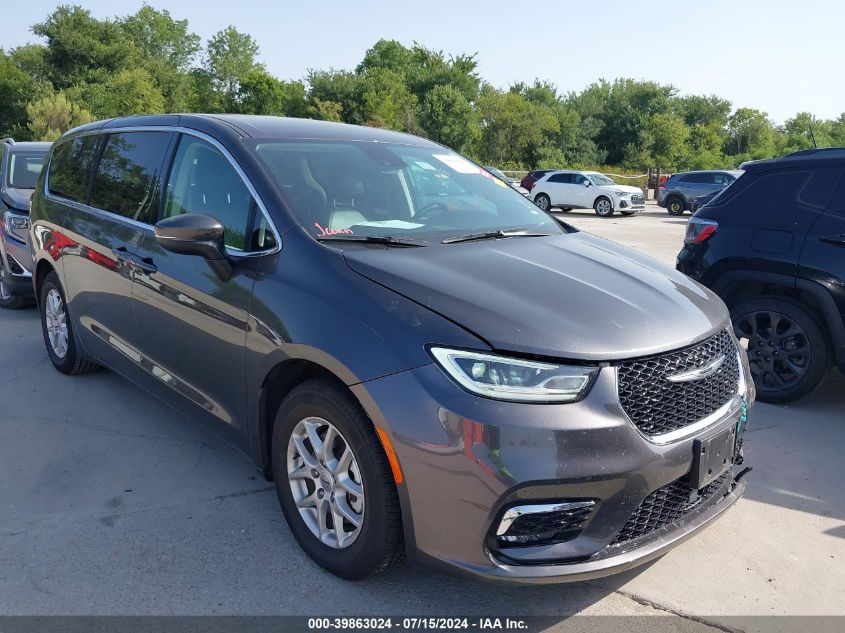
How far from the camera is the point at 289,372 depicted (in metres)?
2.83

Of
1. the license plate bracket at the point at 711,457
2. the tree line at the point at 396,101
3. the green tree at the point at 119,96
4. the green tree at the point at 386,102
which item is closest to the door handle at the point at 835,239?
the license plate bracket at the point at 711,457

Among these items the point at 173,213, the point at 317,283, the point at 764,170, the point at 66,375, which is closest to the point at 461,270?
the point at 317,283

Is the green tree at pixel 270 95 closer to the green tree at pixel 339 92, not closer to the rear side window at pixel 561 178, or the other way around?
the green tree at pixel 339 92

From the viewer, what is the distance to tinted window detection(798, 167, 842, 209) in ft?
15.2

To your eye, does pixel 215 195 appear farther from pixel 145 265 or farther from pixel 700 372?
pixel 700 372

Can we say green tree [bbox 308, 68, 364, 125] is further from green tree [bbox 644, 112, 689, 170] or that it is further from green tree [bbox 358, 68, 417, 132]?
green tree [bbox 644, 112, 689, 170]

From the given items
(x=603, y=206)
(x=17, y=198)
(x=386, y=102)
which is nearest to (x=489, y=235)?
(x=17, y=198)

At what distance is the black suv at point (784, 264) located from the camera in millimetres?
4500

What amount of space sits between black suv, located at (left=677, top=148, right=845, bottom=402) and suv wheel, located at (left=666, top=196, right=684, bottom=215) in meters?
21.5

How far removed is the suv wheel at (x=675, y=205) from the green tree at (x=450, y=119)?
90.4 feet

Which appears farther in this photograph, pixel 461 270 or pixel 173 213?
pixel 173 213

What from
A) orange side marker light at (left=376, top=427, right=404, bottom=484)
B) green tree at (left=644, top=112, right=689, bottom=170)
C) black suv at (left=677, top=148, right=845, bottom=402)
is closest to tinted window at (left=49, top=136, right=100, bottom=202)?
orange side marker light at (left=376, top=427, right=404, bottom=484)

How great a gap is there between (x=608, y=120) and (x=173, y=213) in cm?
6475

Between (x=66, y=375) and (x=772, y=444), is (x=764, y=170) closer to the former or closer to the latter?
(x=772, y=444)
